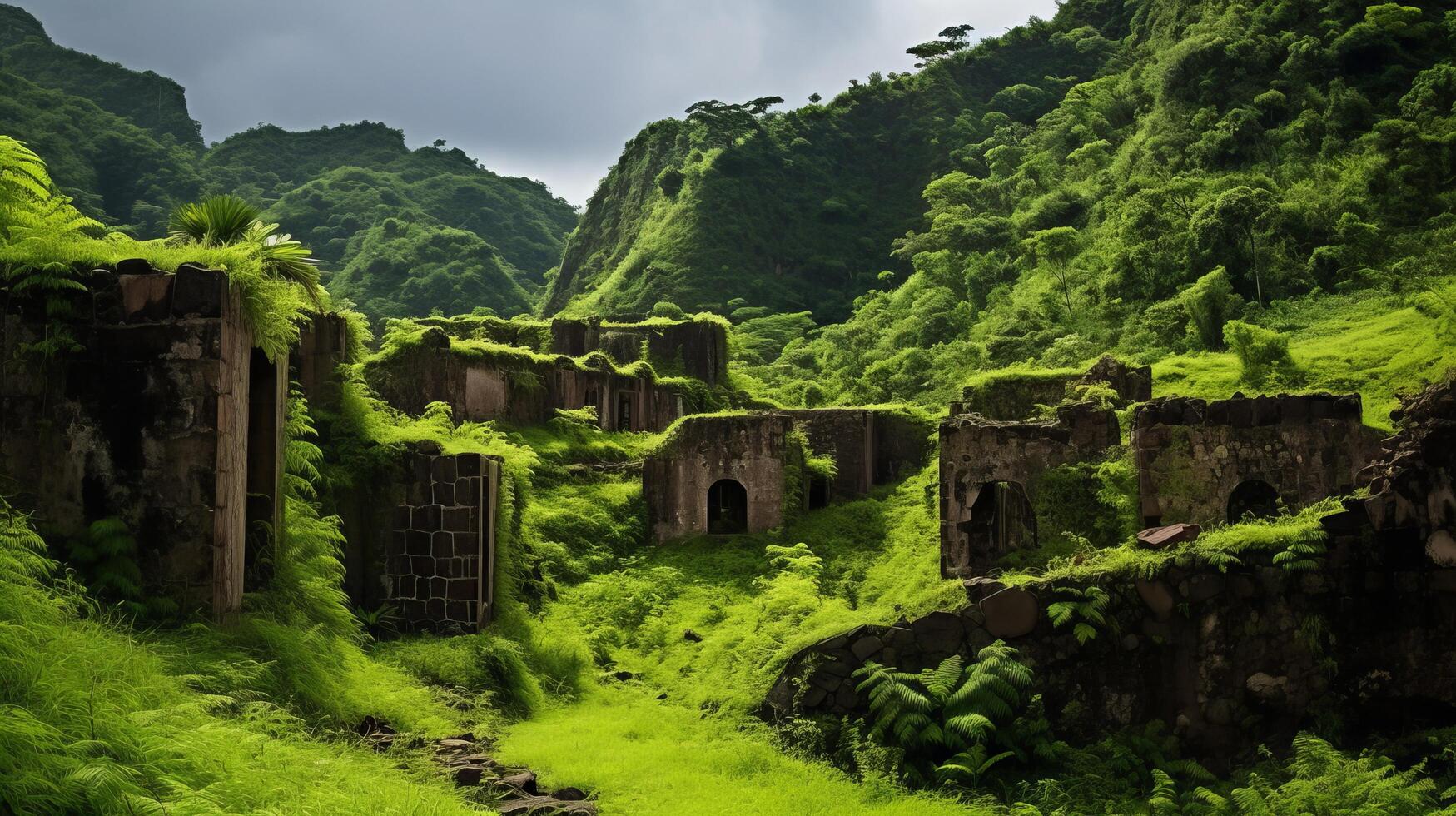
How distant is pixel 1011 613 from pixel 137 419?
21.5 feet

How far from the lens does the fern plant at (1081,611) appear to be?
27.8ft

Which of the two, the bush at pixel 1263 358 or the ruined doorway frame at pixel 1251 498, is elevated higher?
the bush at pixel 1263 358

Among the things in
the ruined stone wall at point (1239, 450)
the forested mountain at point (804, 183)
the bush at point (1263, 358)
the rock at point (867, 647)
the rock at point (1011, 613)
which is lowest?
the rock at point (867, 647)

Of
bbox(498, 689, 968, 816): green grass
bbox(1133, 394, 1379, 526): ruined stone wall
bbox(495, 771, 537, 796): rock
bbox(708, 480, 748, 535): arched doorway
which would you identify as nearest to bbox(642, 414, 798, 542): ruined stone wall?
bbox(708, 480, 748, 535): arched doorway

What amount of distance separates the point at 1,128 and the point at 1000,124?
5014 cm

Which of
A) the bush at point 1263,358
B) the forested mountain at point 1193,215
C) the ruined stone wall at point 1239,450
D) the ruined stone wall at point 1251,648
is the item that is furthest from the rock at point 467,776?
the bush at point 1263,358

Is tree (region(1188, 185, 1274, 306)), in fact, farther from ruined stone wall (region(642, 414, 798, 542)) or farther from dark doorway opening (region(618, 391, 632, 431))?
ruined stone wall (region(642, 414, 798, 542))

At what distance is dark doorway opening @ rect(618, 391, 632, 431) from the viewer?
33406 millimetres

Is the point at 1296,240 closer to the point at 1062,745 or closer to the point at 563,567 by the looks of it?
the point at 563,567

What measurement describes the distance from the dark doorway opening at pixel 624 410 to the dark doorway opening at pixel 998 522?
1498 centimetres

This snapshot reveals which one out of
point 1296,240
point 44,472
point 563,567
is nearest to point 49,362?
point 44,472

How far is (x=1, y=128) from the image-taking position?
53.2 meters

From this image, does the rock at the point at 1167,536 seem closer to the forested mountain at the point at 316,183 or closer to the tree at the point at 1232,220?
the tree at the point at 1232,220

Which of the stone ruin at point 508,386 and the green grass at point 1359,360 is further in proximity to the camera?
the stone ruin at point 508,386
